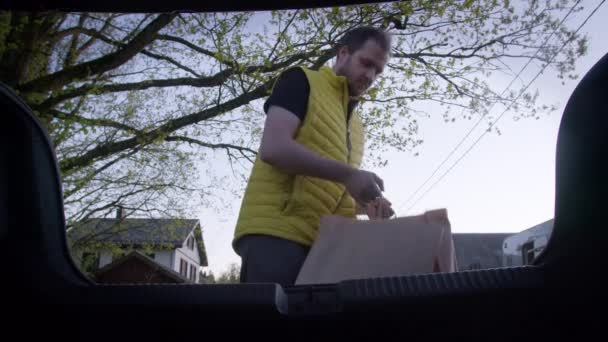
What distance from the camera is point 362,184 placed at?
1165 millimetres

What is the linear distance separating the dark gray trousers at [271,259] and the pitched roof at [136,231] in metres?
11.6

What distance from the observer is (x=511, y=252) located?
6.92 m

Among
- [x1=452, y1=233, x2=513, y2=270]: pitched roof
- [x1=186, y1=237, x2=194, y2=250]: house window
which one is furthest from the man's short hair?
[x1=186, y1=237, x2=194, y2=250]: house window

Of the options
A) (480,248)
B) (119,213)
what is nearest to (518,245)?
(480,248)

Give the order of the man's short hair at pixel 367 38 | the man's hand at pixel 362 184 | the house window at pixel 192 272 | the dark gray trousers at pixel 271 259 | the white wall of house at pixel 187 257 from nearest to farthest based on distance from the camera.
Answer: the man's hand at pixel 362 184 < the dark gray trousers at pixel 271 259 < the man's short hair at pixel 367 38 < the white wall of house at pixel 187 257 < the house window at pixel 192 272

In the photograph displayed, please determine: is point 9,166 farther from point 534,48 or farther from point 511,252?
point 534,48

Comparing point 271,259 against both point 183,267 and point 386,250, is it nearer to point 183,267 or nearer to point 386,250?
point 386,250

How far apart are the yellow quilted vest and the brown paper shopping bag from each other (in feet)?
0.83

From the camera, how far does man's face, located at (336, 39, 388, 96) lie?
1.58m

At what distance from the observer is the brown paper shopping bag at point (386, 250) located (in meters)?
0.97

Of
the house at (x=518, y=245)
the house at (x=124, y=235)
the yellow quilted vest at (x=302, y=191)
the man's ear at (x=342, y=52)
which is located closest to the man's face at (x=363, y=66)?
the man's ear at (x=342, y=52)

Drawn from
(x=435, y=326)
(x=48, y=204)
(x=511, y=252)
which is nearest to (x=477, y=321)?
(x=435, y=326)

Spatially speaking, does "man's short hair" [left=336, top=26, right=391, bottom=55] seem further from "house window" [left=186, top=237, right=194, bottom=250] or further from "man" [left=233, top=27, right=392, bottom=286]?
"house window" [left=186, top=237, right=194, bottom=250]

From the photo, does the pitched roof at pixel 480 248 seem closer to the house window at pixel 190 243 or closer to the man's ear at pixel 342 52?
the man's ear at pixel 342 52
